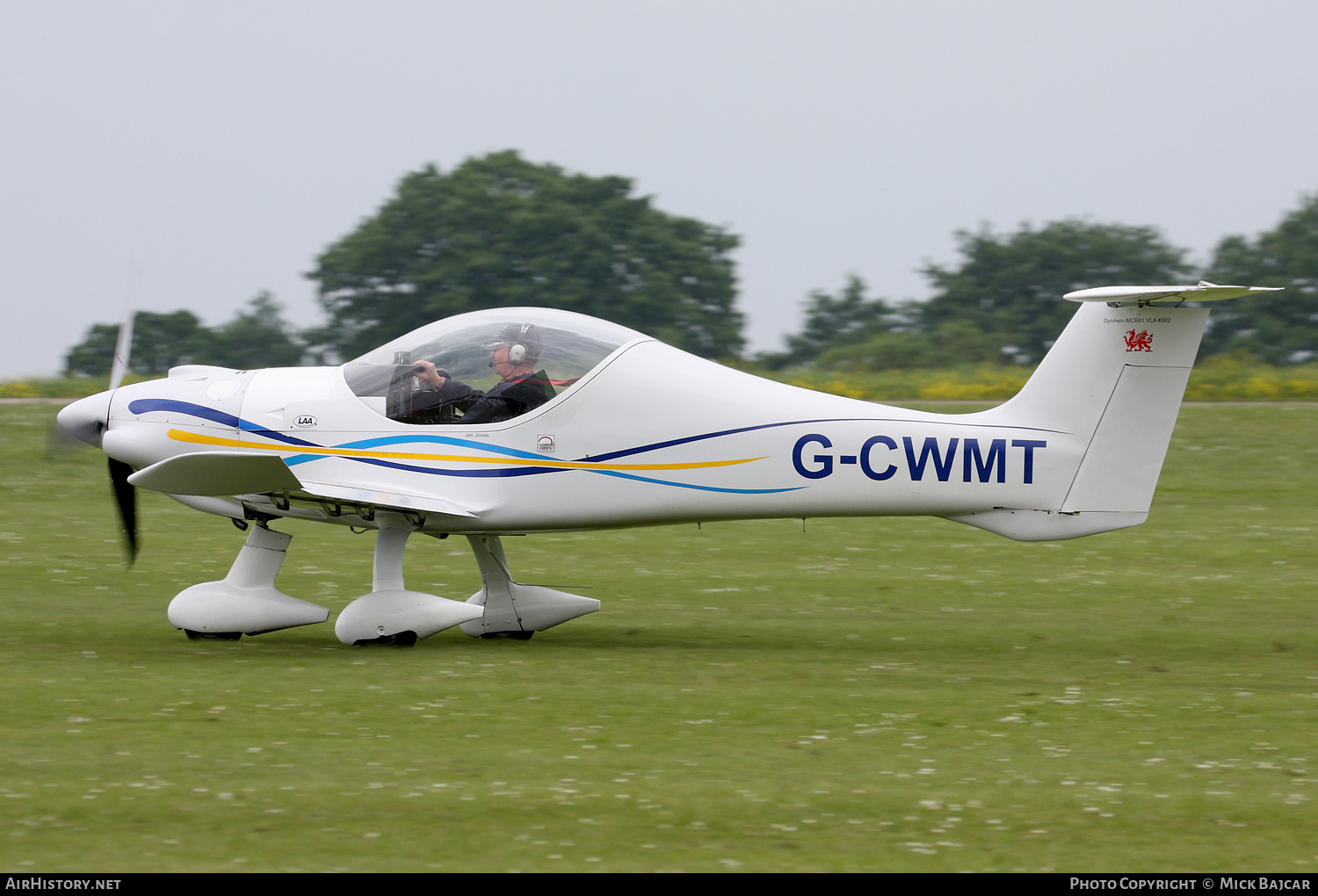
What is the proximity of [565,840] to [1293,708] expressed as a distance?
15.5ft

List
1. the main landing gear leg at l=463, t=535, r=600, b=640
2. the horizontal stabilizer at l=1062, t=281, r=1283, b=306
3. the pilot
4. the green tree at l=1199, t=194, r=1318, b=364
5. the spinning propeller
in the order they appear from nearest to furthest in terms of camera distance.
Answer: the horizontal stabilizer at l=1062, t=281, r=1283, b=306 → the pilot → the spinning propeller → the main landing gear leg at l=463, t=535, r=600, b=640 → the green tree at l=1199, t=194, r=1318, b=364

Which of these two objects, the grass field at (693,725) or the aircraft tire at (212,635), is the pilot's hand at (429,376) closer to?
the grass field at (693,725)

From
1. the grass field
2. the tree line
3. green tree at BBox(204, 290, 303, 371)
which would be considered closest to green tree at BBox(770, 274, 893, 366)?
the tree line

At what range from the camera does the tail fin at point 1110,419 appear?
9133mm

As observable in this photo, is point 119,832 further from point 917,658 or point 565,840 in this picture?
point 917,658

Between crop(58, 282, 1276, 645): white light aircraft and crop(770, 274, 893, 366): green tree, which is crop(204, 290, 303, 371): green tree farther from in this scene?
crop(58, 282, 1276, 645): white light aircraft

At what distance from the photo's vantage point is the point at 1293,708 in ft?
25.0

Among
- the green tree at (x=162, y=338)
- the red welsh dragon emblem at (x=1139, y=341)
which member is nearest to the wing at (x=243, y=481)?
the red welsh dragon emblem at (x=1139, y=341)

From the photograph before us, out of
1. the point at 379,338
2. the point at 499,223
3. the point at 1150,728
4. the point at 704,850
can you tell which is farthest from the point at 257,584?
the point at 499,223

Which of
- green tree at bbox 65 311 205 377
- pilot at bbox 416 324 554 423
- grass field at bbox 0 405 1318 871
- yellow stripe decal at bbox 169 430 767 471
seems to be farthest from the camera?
green tree at bbox 65 311 205 377

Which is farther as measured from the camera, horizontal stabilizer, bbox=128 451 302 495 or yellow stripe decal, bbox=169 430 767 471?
yellow stripe decal, bbox=169 430 767 471

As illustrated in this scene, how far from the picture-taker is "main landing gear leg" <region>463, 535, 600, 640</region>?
1000cm

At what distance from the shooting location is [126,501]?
33.4 feet

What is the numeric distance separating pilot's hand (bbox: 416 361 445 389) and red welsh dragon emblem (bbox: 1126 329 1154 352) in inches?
194
